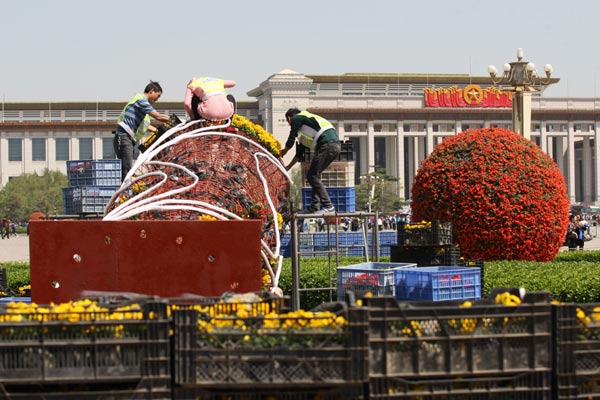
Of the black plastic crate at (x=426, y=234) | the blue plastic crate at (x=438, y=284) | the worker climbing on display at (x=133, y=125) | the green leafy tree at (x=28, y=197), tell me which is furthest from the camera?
the green leafy tree at (x=28, y=197)

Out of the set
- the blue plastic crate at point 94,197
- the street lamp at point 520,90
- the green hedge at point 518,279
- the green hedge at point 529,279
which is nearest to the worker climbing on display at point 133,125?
the blue plastic crate at point 94,197

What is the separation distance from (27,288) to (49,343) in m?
8.17

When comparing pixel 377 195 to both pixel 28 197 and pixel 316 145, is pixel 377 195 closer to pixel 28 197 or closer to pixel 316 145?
pixel 28 197

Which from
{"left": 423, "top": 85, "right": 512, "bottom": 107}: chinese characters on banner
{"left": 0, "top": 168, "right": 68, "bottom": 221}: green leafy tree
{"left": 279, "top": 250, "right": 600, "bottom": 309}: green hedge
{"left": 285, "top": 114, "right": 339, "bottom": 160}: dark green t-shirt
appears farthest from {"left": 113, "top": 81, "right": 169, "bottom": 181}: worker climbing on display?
{"left": 423, "top": 85, "right": 512, "bottom": 107}: chinese characters on banner

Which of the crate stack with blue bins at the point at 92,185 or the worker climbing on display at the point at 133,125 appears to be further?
the crate stack with blue bins at the point at 92,185

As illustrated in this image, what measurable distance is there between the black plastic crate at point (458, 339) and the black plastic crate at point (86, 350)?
123cm

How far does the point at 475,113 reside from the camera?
96.4 m

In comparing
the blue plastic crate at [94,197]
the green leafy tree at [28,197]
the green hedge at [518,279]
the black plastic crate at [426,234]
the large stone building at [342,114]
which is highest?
the large stone building at [342,114]

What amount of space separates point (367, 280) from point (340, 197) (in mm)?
5944

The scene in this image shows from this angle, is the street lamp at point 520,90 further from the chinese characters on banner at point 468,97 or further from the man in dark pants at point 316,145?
the chinese characters on banner at point 468,97

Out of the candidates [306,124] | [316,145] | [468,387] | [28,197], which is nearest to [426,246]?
[316,145]

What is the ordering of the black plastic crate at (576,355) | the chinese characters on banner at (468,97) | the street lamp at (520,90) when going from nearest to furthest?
1. the black plastic crate at (576,355)
2. the street lamp at (520,90)
3. the chinese characters on banner at (468,97)

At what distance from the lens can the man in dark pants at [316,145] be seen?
1279 centimetres

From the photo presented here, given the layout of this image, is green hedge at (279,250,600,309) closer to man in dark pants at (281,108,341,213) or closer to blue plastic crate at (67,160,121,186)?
man in dark pants at (281,108,341,213)
